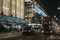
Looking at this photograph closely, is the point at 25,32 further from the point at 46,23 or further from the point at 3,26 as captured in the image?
the point at 3,26

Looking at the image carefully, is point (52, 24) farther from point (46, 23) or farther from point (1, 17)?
point (1, 17)

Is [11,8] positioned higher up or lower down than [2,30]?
higher up

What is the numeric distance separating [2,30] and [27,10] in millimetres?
70954

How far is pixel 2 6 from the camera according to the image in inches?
2165

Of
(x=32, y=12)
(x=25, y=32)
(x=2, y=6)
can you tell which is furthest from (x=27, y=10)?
(x=25, y=32)

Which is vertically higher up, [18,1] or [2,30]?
[18,1]

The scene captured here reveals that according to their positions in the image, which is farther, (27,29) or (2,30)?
(2,30)

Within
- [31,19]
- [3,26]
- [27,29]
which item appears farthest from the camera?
[31,19]


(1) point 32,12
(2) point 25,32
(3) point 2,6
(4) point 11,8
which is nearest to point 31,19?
(1) point 32,12

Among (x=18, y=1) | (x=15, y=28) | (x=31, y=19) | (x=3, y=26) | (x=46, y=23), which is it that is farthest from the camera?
(x=31, y=19)

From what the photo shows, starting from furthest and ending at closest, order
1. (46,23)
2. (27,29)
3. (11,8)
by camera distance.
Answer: (11,8), (27,29), (46,23)

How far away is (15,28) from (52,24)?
21.8 metres

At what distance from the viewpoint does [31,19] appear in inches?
4432

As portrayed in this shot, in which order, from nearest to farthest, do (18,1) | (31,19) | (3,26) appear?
(3,26), (18,1), (31,19)
